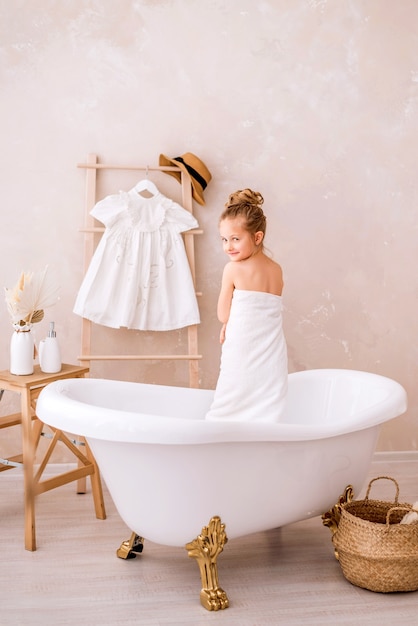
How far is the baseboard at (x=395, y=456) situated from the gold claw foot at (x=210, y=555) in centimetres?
181

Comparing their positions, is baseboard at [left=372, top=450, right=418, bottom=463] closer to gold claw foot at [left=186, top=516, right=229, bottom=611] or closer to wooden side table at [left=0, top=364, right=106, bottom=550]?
wooden side table at [left=0, top=364, right=106, bottom=550]

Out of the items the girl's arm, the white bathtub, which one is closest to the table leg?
the white bathtub

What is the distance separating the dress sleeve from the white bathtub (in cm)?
100

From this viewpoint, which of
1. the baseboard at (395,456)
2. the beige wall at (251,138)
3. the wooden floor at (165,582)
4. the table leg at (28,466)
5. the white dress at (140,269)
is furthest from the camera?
the baseboard at (395,456)

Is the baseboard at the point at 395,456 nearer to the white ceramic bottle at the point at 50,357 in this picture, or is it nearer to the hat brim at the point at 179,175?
the hat brim at the point at 179,175

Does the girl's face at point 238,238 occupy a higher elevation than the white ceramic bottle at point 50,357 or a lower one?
higher

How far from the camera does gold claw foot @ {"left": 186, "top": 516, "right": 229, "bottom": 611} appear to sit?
89.7 inches

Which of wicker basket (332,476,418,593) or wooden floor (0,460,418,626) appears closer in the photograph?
wooden floor (0,460,418,626)

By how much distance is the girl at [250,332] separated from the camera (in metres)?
2.64

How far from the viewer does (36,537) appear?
2834mm

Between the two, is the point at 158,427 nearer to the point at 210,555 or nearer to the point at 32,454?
the point at 210,555

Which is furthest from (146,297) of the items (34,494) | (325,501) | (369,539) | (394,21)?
(394,21)

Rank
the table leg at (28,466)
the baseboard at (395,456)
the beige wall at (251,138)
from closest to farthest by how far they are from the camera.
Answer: the table leg at (28,466) → the beige wall at (251,138) → the baseboard at (395,456)

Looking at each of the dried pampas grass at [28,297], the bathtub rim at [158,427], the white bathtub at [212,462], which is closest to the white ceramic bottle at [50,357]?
the dried pampas grass at [28,297]
